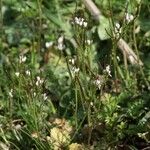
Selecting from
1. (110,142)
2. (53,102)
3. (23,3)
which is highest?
(23,3)

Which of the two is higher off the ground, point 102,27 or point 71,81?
point 102,27

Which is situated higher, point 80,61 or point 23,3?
A: point 23,3

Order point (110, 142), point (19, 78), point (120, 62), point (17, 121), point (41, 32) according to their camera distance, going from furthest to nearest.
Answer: point (41, 32) → point (120, 62) → point (17, 121) → point (110, 142) → point (19, 78)

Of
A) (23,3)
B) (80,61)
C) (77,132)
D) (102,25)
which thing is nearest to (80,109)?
(77,132)

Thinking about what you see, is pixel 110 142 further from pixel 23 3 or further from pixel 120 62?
pixel 23 3

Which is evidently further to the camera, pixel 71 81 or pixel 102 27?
pixel 102 27

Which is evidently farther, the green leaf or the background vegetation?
the green leaf

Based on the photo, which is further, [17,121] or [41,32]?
[41,32]

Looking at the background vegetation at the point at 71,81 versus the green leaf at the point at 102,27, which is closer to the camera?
the background vegetation at the point at 71,81
